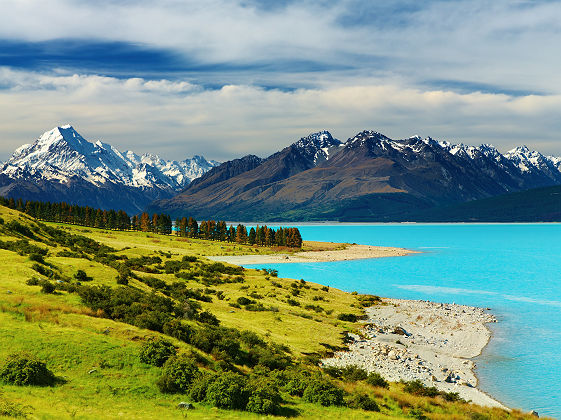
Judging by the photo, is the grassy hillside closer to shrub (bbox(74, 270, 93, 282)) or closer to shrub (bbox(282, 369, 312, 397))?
shrub (bbox(74, 270, 93, 282))

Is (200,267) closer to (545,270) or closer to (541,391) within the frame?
(541,391)

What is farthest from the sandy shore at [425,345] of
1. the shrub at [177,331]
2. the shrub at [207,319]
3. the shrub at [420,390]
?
the shrub at [177,331]

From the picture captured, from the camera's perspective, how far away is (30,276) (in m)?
36.3

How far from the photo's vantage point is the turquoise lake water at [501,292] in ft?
132

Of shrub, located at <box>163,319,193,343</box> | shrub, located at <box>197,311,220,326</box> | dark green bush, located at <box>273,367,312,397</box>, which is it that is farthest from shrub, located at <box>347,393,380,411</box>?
shrub, located at <box>197,311,220,326</box>

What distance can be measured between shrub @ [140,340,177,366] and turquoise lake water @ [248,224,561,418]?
28.0 metres

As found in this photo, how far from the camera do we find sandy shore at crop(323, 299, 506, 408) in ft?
124

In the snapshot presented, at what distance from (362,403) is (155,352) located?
1297 cm

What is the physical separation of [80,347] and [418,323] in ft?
166

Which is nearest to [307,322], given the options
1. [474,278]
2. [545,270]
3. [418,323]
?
[418,323]

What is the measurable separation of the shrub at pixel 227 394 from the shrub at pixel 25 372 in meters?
8.11

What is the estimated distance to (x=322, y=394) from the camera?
2534cm

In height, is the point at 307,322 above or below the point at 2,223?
below

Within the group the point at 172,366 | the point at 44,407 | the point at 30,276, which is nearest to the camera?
the point at 44,407
